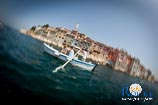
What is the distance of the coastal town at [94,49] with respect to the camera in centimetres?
283

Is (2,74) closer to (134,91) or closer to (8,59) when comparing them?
(8,59)

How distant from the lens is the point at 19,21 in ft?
8.67

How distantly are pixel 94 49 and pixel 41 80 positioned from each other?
71 centimetres

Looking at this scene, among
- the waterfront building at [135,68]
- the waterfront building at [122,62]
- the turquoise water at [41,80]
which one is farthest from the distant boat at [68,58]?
the waterfront building at [135,68]

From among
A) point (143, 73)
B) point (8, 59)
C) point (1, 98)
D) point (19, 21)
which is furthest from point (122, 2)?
point (1, 98)

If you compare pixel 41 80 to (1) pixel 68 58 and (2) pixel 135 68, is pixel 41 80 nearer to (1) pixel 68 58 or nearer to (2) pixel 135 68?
(1) pixel 68 58

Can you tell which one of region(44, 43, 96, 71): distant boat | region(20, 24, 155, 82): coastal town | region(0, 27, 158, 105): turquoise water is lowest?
region(0, 27, 158, 105): turquoise water

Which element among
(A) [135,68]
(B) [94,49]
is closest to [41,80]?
(B) [94,49]

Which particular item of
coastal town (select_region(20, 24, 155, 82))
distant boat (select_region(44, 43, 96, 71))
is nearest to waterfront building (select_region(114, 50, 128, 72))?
coastal town (select_region(20, 24, 155, 82))

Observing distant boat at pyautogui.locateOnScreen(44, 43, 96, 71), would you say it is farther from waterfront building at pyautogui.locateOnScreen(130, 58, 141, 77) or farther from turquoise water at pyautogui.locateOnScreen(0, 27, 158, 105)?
waterfront building at pyautogui.locateOnScreen(130, 58, 141, 77)

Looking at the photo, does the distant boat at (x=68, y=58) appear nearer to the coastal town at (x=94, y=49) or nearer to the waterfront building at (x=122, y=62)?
the coastal town at (x=94, y=49)

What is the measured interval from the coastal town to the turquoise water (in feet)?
0.28

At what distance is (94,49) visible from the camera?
9.74ft

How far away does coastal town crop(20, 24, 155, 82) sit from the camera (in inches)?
111
